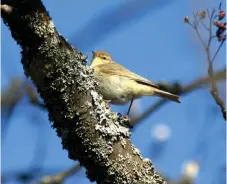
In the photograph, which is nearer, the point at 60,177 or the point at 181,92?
the point at 181,92

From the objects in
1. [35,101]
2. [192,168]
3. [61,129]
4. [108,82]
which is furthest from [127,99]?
[61,129]

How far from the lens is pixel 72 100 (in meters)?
2.25

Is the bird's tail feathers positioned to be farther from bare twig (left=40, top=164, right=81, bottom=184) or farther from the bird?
bare twig (left=40, top=164, right=81, bottom=184)

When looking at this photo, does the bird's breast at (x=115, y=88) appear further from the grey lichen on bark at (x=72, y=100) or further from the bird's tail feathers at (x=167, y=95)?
the grey lichen on bark at (x=72, y=100)

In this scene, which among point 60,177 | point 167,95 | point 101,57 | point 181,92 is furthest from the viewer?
point 101,57

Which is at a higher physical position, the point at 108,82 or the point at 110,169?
the point at 108,82

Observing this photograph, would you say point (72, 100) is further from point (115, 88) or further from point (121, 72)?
point (121, 72)

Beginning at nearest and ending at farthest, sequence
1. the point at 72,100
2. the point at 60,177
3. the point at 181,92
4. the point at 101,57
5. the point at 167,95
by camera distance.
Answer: the point at 72,100 < the point at 167,95 < the point at 181,92 < the point at 60,177 < the point at 101,57

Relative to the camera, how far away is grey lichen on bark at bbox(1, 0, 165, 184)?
218 cm

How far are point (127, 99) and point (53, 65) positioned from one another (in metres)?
2.69

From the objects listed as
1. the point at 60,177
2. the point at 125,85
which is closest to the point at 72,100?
the point at 125,85

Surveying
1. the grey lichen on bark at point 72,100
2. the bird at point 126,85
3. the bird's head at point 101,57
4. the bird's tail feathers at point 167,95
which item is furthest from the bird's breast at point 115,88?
the grey lichen on bark at point 72,100

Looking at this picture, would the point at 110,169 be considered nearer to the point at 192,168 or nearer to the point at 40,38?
→ the point at 40,38

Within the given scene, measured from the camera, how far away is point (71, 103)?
2.24 metres
